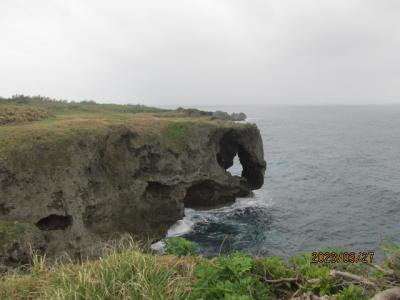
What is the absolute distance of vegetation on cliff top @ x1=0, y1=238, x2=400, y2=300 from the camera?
709 cm

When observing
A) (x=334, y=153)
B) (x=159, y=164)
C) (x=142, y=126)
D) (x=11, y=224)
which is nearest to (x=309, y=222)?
(x=159, y=164)

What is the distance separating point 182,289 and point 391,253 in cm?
427

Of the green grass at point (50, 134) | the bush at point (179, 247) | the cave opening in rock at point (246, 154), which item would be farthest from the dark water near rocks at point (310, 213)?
the green grass at point (50, 134)

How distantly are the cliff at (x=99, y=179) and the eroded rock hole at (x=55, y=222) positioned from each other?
0.20 feet

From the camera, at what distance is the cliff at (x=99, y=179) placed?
75.8ft

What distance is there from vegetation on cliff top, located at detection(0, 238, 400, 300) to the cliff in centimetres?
1483

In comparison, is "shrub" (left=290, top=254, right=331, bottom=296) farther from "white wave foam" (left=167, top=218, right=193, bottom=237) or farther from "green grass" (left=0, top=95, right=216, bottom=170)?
"white wave foam" (left=167, top=218, right=193, bottom=237)

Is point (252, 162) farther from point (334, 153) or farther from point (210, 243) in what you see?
point (334, 153)

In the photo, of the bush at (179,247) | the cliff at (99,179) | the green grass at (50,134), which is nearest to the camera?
the bush at (179,247)

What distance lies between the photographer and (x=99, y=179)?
28.8 metres
